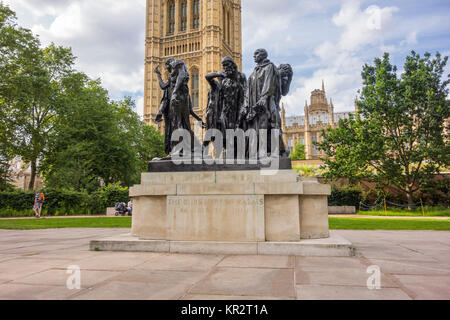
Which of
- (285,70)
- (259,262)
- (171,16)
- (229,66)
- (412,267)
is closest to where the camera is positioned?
(412,267)

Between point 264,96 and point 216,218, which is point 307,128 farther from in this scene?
point 216,218

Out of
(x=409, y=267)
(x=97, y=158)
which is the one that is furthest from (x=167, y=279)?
(x=97, y=158)

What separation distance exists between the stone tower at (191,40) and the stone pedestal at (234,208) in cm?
6914

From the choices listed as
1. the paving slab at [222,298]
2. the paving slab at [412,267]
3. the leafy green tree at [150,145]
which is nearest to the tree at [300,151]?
the leafy green tree at [150,145]

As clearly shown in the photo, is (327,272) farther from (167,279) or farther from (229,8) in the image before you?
(229,8)

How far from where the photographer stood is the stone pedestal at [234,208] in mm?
5320

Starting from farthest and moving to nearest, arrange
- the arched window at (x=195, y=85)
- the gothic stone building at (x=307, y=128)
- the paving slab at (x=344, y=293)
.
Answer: the gothic stone building at (x=307, y=128), the arched window at (x=195, y=85), the paving slab at (x=344, y=293)

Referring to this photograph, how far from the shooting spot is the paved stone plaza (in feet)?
9.38

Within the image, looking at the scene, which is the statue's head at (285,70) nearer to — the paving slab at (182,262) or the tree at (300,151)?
the paving slab at (182,262)

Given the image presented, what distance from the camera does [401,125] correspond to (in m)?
25.4

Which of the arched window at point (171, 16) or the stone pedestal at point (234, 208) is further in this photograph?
the arched window at point (171, 16)

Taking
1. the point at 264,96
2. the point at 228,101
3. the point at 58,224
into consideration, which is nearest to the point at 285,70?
the point at 264,96

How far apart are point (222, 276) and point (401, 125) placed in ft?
87.4
